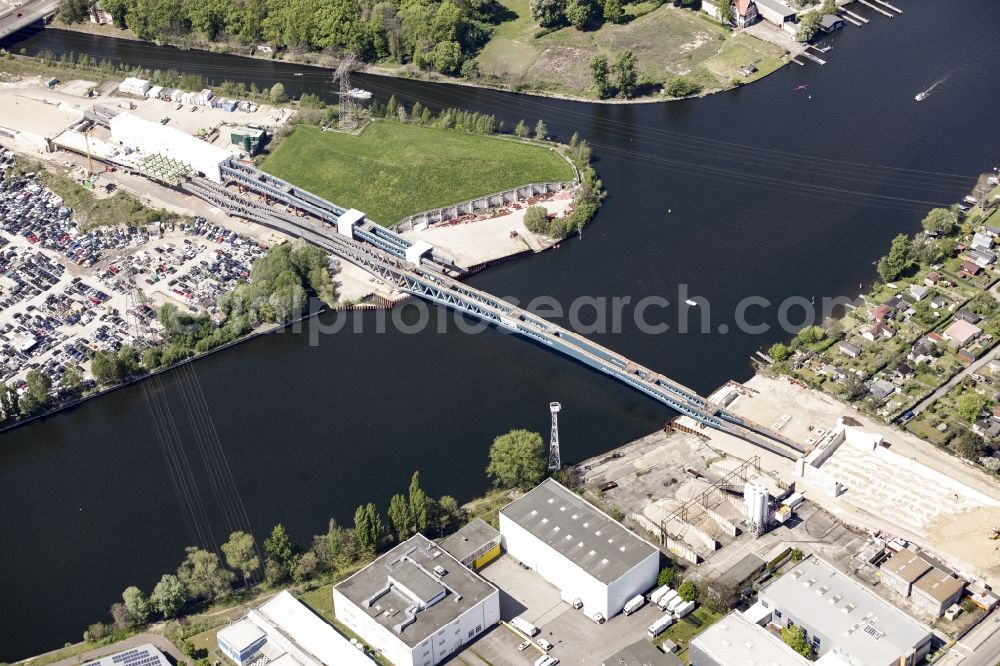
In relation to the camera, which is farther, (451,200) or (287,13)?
(287,13)

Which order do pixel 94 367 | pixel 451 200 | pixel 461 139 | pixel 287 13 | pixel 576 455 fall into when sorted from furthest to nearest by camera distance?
pixel 287 13 → pixel 461 139 → pixel 451 200 → pixel 94 367 → pixel 576 455

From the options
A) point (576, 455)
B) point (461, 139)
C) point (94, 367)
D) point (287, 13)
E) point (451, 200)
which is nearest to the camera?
point (576, 455)

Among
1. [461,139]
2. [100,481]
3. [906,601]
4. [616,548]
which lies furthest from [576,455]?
[461,139]

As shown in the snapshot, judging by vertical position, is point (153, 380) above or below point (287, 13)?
below

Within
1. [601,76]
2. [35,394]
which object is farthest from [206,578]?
[601,76]

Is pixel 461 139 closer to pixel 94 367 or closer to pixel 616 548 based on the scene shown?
pixel 94 367

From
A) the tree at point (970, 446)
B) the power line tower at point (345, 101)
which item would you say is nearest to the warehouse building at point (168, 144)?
the power line tower at point (345, 101)
